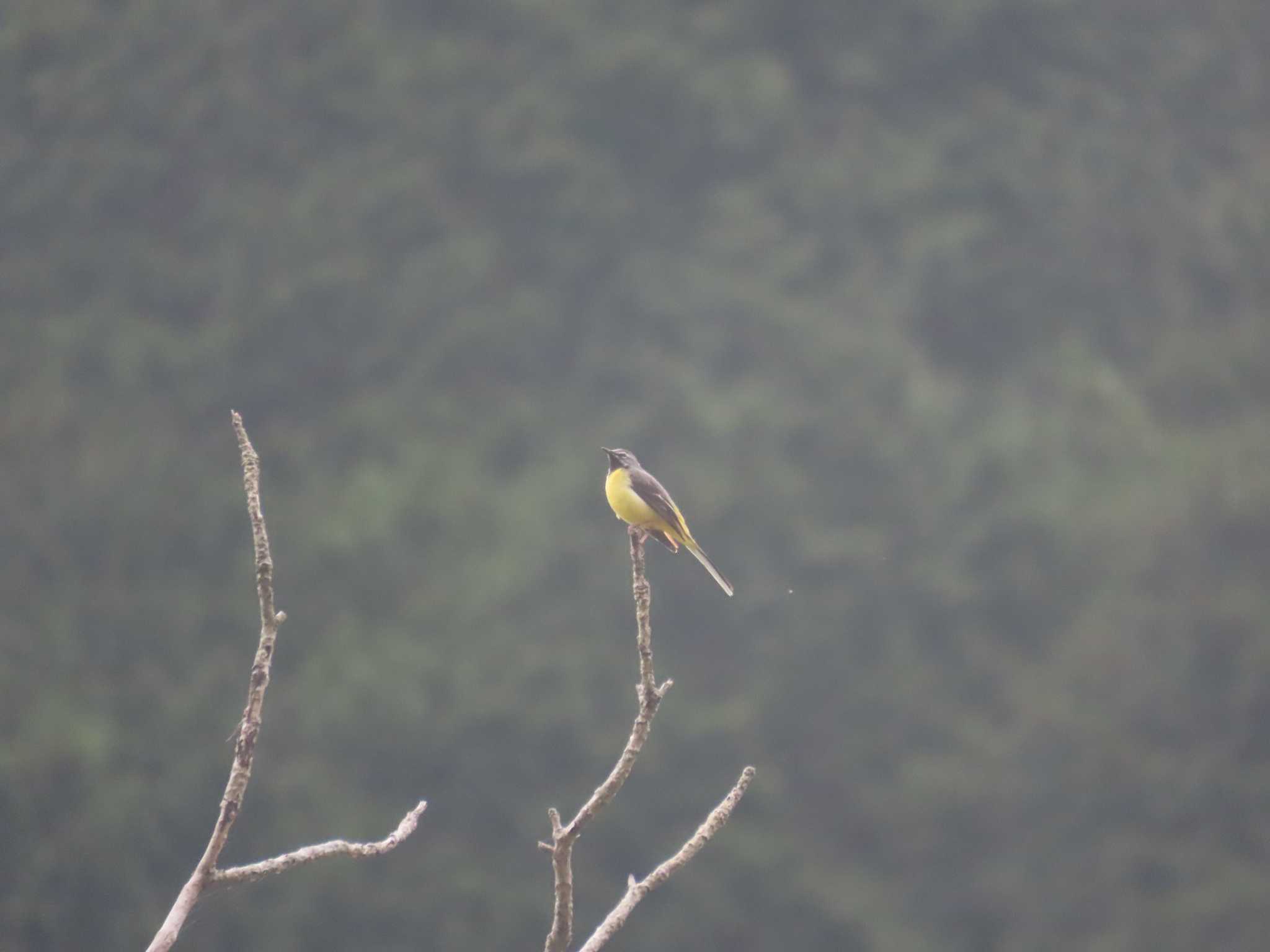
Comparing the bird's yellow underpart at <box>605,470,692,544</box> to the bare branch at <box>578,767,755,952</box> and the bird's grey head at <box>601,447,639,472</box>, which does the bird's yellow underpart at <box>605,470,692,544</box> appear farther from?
the bare branch at <box>578,767,755,952</box>

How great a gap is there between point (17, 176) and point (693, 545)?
47.1 feet

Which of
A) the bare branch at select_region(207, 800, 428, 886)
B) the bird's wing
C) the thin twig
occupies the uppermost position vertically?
the bird's wing

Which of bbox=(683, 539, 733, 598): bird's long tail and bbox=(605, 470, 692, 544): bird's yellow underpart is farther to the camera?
bbox=(605, 470, 692, 544): bird's yellow underpart

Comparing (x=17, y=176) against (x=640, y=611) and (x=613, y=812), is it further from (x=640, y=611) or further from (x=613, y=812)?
(x=640, y=611)

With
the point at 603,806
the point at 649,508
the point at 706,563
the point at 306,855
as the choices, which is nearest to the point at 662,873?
the point at 603,806

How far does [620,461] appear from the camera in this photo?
22.9 ft

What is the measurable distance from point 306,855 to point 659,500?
3540mm

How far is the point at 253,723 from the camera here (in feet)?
9.71

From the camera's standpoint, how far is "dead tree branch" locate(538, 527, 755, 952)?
3039mm

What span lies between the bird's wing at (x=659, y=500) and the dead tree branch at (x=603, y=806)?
104 inches

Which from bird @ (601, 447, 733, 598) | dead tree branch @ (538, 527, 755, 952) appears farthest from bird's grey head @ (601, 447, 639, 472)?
dead tree branch @ (538, 527, 755, 952)

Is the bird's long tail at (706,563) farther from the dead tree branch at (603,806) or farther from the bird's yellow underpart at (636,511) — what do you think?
the dead tree branch at (603,806)

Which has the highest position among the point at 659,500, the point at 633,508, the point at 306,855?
the point at 659,500

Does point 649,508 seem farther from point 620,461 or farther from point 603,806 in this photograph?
point 603,806
